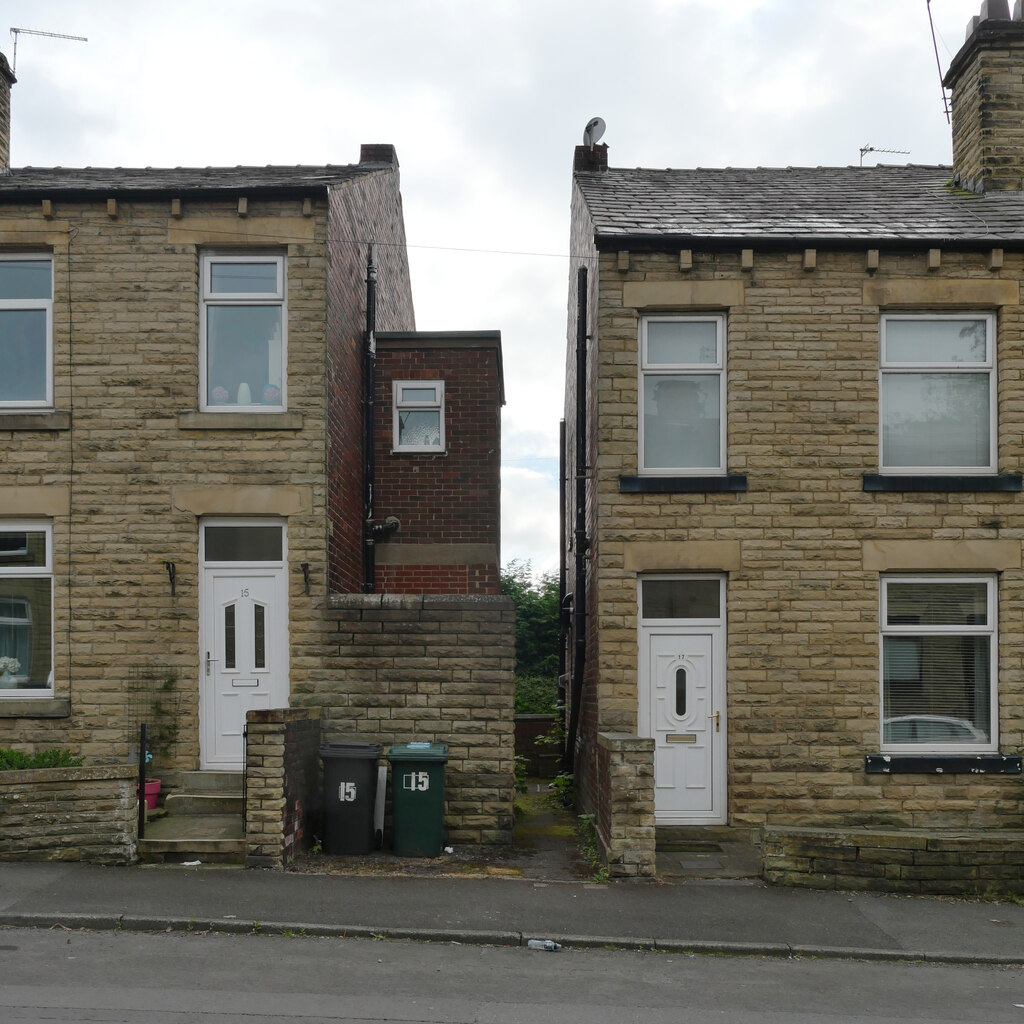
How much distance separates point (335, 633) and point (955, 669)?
6.42m

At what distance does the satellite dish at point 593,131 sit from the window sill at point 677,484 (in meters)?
5.67

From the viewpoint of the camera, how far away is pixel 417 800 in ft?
34.0

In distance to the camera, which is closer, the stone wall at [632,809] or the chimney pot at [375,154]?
the stone wall at [632,809]

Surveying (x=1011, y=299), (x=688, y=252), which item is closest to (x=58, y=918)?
(x=688, y=252)

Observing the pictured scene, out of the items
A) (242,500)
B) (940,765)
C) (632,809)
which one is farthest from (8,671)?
(940,765)

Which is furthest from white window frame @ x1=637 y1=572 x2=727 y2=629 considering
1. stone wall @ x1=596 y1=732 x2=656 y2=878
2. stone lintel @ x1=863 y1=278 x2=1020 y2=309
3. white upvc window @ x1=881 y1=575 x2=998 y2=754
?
stone lintel @ x1=863 y1=278 x2=1020 y2=309

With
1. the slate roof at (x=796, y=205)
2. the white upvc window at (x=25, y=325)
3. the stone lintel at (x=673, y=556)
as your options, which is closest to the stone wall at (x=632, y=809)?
the stone lintel at (x=673, y=556)

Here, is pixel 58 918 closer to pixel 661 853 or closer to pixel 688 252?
pixel 661 853

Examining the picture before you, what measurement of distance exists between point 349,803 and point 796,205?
837 centimetres

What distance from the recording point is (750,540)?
11.9 m

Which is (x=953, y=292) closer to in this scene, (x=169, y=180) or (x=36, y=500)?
(x=169, y=180)

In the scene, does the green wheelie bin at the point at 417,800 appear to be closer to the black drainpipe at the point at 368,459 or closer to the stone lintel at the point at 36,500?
the black drainpipe at the point at 368,459

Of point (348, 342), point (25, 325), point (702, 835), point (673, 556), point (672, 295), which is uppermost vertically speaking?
point (672, 295)

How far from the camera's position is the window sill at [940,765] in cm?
1160
